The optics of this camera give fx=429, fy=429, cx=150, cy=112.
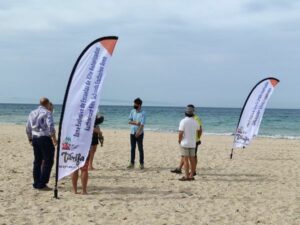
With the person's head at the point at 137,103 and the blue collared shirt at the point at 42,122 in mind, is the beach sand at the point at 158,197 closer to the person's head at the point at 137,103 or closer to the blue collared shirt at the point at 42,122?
the blue collared shirt at the point at 42,122

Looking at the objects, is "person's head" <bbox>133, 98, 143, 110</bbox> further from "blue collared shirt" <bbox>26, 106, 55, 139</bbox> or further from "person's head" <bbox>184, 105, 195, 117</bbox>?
"blue collared shirt" <bbox>26, 106, 55, 139</bbox>

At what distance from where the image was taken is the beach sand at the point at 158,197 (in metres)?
5.95

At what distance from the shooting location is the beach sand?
19.5 ft

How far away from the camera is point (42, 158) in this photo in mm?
7477

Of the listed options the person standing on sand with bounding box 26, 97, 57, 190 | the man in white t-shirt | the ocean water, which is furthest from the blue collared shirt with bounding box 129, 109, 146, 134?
the ocean water

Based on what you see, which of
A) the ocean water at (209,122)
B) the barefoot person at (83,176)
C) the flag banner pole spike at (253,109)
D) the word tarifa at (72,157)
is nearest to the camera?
the word tarifa at (72,157)

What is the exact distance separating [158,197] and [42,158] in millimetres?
Answer: 2128

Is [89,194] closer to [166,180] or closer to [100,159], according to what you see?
[166,180]

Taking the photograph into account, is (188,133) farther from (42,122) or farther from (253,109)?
(253,109)

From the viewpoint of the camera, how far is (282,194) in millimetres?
7828

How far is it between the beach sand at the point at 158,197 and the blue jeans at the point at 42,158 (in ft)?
0.78

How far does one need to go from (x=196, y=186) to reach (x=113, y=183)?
1.63m

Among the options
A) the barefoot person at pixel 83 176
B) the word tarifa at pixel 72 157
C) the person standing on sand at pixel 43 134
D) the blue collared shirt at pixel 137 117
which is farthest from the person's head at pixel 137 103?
the word tarifa at pixel 72 157

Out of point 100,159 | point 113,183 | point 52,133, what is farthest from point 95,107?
point 100,159
